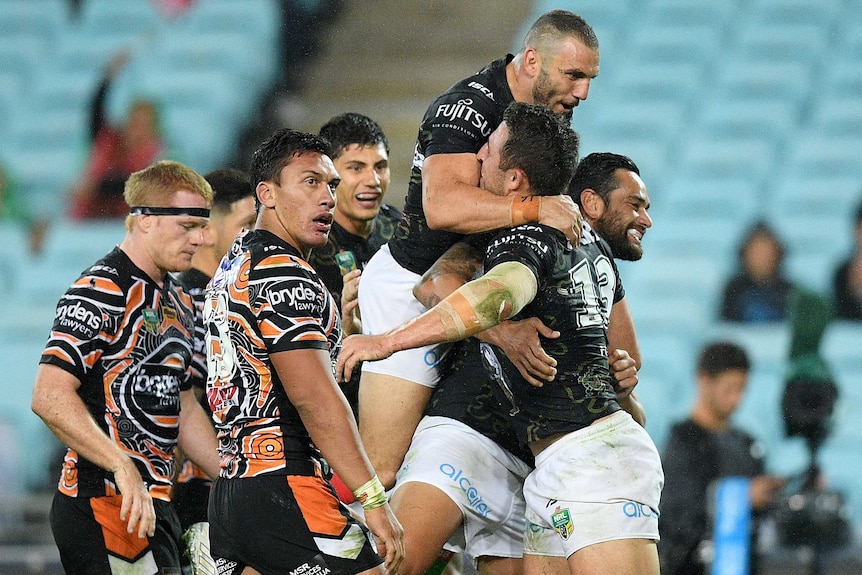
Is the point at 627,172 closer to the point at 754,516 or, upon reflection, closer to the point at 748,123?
the point at 754,516

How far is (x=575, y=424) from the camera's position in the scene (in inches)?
148

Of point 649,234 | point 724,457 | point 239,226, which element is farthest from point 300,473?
point 649,234

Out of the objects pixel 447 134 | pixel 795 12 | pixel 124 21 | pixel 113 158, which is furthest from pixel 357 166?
pixel 124 21

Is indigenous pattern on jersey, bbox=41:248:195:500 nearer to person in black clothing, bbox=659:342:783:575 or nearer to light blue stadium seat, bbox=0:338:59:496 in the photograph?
person in black clothing, bbox=659:342:783:575

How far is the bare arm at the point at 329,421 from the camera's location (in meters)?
3.33

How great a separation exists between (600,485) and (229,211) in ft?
8.71

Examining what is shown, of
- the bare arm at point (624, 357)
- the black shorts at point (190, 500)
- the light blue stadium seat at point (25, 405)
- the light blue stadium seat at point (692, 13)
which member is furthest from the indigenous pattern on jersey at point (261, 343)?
the light blue stadium seat at point (692, 13)

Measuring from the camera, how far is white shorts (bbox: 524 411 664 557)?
3.64 m

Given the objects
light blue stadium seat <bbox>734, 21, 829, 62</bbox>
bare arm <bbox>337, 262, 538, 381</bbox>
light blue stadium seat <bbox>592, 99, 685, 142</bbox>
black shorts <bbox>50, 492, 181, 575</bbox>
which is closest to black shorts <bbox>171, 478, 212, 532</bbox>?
black shorts <bbox>50, 492, 181, 575</bbox>

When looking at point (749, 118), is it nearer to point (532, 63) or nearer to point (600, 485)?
point (532, 63)

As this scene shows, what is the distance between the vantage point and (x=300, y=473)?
11.3 feet

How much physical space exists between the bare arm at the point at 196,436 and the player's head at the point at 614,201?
1747mm

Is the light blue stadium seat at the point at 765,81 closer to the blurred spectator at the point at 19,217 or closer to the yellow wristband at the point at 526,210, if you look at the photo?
the blurred spectator at the point at 19,217

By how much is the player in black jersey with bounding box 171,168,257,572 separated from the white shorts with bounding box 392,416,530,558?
0.97 metres
